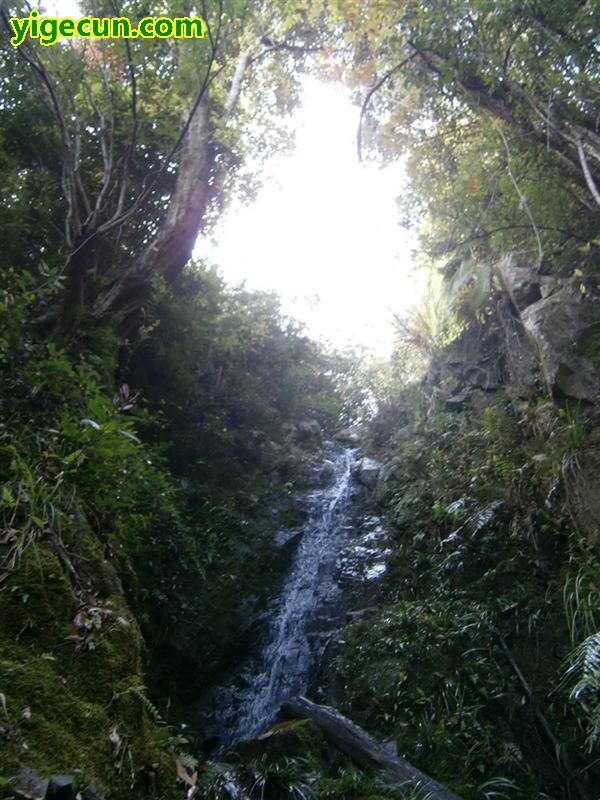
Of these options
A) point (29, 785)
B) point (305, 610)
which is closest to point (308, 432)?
point (305, 610)

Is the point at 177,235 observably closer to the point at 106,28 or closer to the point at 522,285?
the point at 106,28

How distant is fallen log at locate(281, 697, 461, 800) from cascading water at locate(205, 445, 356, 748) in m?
1.00

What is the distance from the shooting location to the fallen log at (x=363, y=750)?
3891mm

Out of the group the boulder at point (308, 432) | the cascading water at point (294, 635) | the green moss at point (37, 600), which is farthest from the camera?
the boulder at point (308, 432)

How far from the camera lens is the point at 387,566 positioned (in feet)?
23.5

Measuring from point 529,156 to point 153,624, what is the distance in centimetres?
771

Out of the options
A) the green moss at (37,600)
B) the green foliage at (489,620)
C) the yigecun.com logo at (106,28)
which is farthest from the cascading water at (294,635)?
the yigecun.com logo at (106,28)

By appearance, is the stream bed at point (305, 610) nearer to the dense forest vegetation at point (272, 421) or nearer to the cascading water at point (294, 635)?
the cascading water at point (294, 635)

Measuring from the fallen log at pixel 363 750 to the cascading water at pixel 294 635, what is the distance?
1.00 meters

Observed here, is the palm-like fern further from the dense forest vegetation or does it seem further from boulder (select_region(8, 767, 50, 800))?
boulder (select_region(8, 767, 50, 800))

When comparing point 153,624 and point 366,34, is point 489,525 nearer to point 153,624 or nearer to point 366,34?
point 153,624

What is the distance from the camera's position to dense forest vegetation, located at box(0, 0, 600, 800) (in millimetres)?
3137

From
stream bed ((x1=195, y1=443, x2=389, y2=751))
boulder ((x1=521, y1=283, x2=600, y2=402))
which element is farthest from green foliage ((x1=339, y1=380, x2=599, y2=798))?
stream bed ((x1=195, y1=443, x2=389, y2=751))

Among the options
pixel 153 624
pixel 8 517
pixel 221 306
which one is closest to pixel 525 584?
pixel 153 624
